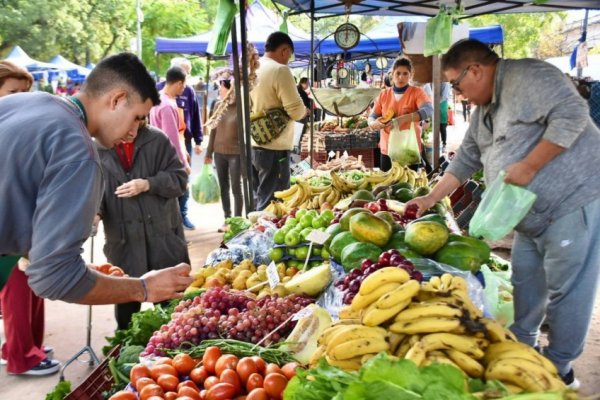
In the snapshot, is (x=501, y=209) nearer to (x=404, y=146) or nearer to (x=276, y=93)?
(x=276, y=93)

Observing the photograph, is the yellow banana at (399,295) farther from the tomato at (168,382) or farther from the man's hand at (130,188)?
the man's hand at (130,188)

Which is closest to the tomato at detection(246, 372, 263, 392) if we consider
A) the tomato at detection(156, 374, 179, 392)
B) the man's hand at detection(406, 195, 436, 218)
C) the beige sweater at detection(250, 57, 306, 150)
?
the tomato at detection(156, 374, 179, 392)

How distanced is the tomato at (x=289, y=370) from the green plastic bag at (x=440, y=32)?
4858mm

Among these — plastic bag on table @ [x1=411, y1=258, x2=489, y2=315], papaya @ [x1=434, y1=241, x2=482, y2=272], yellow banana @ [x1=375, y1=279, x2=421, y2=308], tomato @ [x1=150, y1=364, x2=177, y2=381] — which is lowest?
tomato @ [x1=150, y1=364, x2=177, y2=381]

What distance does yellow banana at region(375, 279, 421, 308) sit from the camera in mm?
1853

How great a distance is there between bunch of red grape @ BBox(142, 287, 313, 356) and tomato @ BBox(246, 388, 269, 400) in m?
0.48

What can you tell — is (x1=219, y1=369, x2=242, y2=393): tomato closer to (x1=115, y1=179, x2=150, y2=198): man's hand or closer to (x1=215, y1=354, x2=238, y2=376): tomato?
(x1=215, y1=354, x2=238, y2=376): tomato

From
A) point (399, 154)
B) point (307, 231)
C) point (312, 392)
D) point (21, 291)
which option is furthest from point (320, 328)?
point (399, 154)

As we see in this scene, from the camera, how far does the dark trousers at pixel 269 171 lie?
6055 millimetres

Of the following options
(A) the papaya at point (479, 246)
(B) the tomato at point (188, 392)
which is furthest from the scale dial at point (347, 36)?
(B) the tomato at point (188, 392)

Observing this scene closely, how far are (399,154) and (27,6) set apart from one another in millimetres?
30959

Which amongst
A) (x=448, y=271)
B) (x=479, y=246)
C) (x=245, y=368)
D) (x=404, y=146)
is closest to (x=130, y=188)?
(x=245, y=368)

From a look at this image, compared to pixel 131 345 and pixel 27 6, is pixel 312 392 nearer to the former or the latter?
pixel 131 345

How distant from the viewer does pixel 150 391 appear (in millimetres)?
2053
